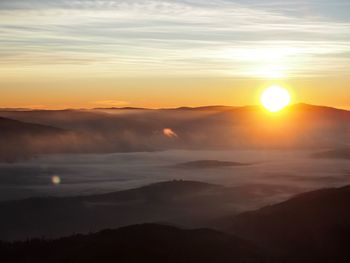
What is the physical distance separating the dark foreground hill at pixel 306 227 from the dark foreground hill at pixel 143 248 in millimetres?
11514

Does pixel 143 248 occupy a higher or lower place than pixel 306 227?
lower

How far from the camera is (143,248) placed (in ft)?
262

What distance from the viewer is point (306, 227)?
111000 millimetres

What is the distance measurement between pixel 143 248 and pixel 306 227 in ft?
128

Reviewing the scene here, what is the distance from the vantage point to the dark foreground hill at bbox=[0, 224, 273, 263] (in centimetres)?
7719

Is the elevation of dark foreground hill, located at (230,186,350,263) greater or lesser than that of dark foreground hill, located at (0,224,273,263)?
greater

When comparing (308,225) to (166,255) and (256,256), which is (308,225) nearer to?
(256,256)

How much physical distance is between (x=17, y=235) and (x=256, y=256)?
368ft

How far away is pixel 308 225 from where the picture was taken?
112 meters

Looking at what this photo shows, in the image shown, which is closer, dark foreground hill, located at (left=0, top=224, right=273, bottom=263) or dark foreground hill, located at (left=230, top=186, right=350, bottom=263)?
dark foreground hill, located at (left=0, top=224, right=273, bottom=263)

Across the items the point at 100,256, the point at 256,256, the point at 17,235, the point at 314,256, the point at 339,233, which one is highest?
the point at 17,235

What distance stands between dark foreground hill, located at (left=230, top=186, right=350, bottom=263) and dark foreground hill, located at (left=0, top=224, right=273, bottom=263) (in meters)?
11.5

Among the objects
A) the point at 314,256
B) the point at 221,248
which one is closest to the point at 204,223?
the point at 314,256

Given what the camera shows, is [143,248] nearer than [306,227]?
Yes
